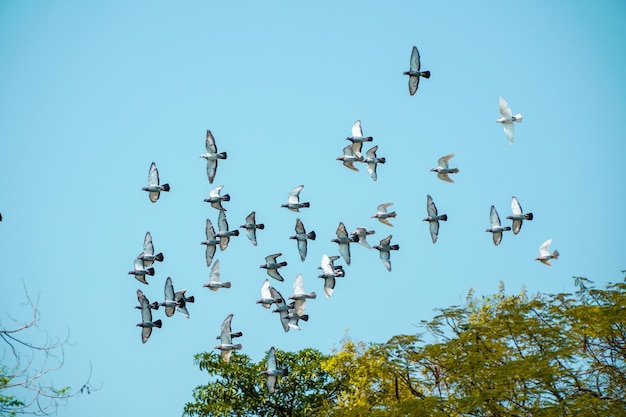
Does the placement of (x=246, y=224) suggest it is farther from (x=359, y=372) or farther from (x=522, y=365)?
(x=522, y=365)

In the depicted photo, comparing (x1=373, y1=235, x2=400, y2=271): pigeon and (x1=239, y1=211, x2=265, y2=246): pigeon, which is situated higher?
(x1=239, y1=211, x2=265, y2=246): pigeon

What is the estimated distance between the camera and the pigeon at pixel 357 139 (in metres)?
26.0

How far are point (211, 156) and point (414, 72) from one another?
20.2ft

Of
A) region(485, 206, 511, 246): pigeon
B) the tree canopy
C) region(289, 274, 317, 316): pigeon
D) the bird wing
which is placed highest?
the bird wing

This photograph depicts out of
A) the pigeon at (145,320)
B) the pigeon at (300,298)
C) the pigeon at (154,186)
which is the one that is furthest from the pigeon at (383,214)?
the pigeon at (145,320)

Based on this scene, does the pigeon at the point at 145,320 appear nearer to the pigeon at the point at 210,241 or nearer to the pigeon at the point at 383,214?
the pigeon at the point at 210,241

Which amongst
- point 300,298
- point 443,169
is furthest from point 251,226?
point 443,169

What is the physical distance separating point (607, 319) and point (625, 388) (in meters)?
1.52

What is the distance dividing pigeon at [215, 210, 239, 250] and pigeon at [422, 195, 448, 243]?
219 inches

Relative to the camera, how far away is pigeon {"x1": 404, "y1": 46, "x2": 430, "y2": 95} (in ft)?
79.1

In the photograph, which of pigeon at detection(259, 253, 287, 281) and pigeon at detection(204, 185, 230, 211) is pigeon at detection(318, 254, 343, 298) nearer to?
pigeon at detection(259, 253, 287, 281)

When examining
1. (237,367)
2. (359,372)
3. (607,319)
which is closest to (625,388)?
(607,319)

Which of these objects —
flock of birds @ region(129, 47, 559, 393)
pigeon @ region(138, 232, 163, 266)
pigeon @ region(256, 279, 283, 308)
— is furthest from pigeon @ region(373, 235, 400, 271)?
pigeon @ region(138, 232, 163, 266)

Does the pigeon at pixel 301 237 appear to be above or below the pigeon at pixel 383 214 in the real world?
below
